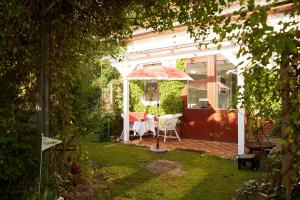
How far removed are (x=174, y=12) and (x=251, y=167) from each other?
177 inches

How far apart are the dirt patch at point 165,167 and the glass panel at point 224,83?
4.25 metres

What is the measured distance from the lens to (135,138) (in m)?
13.5

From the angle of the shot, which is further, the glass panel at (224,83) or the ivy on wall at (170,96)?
the ivy on wall at (170,96)

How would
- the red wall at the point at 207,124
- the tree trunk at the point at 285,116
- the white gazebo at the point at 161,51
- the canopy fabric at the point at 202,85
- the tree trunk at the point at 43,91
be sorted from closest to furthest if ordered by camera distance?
the tree trunk at the point at 285,116
the tree trunk at the point at 43,91
the white gazebo at the point at 161,51
the red wall at the point at 207,124
the canopy fabric at the point at 202,85

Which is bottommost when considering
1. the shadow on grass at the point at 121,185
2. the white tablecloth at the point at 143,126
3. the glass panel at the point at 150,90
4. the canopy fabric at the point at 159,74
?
the shadow on grass at the point at 121,185

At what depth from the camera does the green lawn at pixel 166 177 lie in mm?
6137

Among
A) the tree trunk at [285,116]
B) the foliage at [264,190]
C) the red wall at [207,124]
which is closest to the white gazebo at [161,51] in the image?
the red wall at [207,124]

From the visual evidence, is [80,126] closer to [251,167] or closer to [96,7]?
[96,7]

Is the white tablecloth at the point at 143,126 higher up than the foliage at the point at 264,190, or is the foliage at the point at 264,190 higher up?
the white tablecloth at the point at 143,126

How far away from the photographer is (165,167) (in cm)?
833

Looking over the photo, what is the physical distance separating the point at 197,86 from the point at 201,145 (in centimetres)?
246

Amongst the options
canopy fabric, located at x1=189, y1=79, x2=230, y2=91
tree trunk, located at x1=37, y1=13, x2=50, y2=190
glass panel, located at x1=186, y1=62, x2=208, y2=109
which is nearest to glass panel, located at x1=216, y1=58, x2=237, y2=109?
canopy fabric, located at x1=189, y1=79, x2=230, y2=91

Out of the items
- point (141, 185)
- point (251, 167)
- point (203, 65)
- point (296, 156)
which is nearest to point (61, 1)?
point (296, 156)

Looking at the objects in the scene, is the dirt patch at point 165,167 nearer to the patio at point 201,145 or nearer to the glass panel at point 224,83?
the patio at point 201,145
